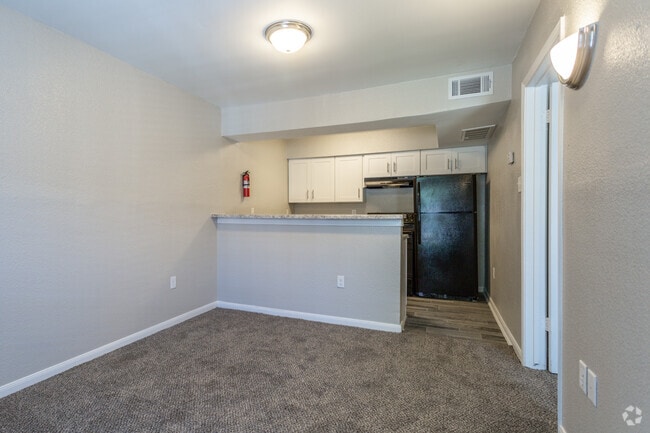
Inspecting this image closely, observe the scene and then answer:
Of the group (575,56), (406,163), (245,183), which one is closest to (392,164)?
(406,163)

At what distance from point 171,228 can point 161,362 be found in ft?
4.03

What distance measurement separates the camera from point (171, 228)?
2922 millimetres

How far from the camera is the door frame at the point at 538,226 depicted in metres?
1.98

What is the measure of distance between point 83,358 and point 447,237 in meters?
3.93

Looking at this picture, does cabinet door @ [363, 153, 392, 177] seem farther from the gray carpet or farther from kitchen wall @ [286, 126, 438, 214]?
the gray carpet

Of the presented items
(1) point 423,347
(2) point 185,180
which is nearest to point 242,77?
(2) point 185,180

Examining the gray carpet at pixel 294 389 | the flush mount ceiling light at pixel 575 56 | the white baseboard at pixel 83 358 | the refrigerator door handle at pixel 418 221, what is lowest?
the gray carpet at pixel 294 389

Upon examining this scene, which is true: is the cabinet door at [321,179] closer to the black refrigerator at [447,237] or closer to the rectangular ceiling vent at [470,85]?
the black refrigerator at [447,237]

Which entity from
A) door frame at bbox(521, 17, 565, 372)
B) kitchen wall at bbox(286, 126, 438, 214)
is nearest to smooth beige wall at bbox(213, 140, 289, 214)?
kitchen wall at bbox(286, 126, 438, 214)

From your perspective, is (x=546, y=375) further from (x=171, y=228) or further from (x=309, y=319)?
(x=171, y=228)

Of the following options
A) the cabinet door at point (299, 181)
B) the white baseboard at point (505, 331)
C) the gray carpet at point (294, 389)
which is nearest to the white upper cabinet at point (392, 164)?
the cabinet door at point (299, 181)

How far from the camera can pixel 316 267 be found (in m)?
3.12

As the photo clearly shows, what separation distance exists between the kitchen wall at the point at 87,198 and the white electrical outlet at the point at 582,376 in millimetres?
3007

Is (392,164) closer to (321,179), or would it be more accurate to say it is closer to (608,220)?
(321,179)
